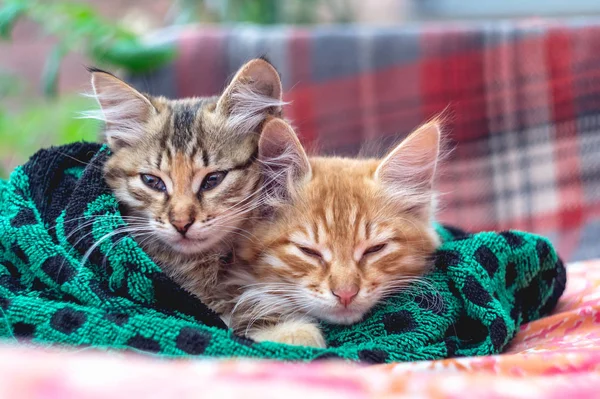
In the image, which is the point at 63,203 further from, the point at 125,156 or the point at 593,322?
the point at 593,322

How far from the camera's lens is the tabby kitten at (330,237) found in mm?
1202

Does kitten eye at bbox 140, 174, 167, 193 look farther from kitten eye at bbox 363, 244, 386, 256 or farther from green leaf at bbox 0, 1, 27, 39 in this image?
green leaf at bbox 0, 1, 27, 39

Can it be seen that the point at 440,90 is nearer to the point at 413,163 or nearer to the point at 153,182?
the point at 413,163

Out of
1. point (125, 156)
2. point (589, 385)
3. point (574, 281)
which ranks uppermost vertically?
point (125, 156)

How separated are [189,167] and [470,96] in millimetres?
1473

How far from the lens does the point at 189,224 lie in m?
1.21

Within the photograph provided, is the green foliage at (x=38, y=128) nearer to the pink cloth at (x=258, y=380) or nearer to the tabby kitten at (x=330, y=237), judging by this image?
the tabby kitten at (x=330, y=237)

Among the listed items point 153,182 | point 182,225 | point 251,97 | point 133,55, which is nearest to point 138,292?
point 182,225

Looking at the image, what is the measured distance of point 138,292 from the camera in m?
1.11

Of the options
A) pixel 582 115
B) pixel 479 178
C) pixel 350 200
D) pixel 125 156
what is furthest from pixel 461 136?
pixel 125 156

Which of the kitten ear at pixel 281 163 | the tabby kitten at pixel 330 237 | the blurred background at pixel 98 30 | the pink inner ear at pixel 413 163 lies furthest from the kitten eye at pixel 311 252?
the blurred background at pixel 98 30

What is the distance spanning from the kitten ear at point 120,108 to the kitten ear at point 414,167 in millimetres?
543

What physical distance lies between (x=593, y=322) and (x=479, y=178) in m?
1.17

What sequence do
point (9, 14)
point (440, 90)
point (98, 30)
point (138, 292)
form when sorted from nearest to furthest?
point (138, 292) → point (9, 14) → point (98, 30) → point (440, 90)
